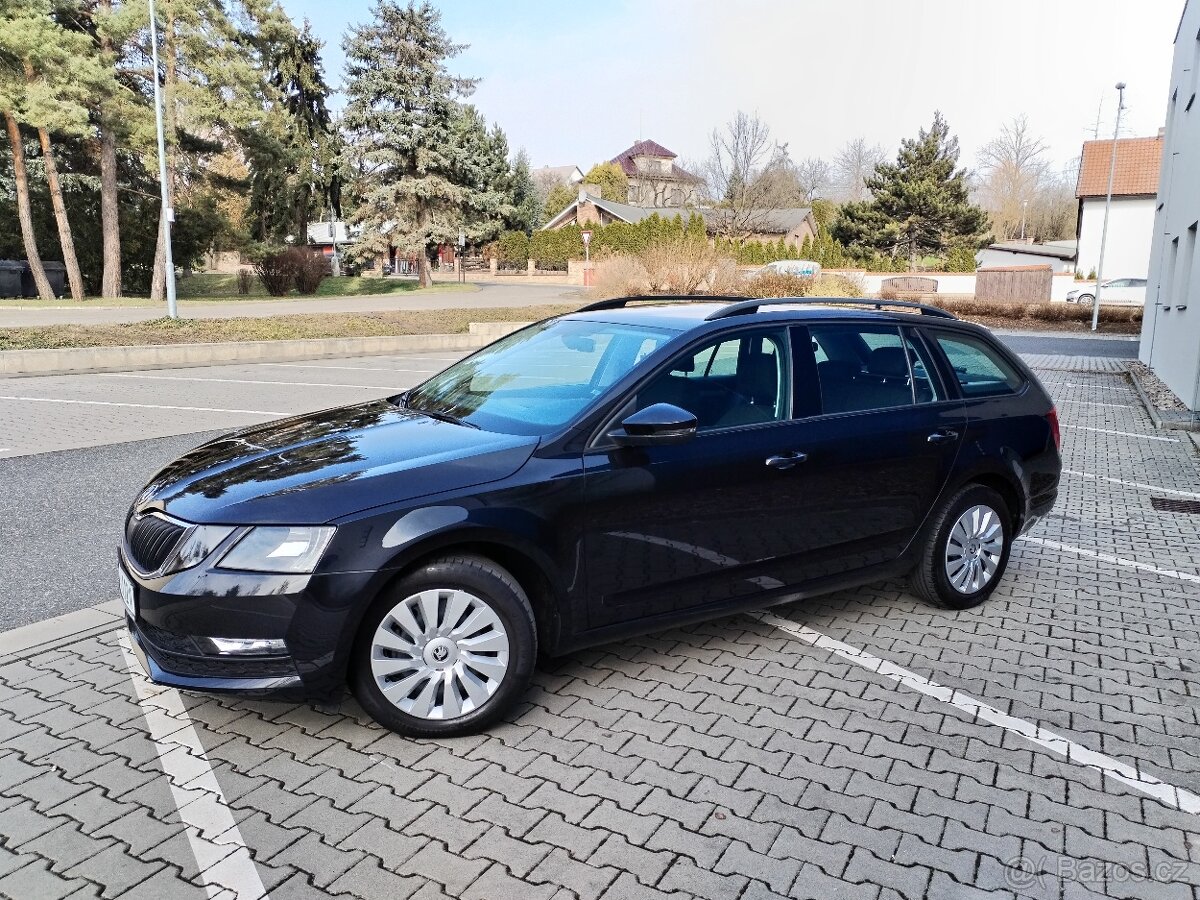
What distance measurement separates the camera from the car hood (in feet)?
11.0

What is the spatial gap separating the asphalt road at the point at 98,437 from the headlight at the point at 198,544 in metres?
1.94

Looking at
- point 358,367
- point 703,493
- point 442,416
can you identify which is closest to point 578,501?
point 703,493

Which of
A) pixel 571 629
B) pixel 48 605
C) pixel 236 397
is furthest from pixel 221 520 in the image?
pixel 236 397

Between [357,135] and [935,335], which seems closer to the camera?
[935,335]

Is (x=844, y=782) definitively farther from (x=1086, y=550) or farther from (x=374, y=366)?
(x=374, y=366)

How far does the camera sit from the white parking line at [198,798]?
109 inches

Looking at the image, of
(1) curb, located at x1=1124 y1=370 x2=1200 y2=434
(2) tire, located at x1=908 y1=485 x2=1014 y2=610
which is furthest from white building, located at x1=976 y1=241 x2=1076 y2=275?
(2) tire, located at x1=908 y1=485 x2=1014 y2=610

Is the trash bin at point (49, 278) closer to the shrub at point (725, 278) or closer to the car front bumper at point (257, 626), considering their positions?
the shrub at point (725, 278)

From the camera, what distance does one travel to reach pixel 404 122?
1847 inches

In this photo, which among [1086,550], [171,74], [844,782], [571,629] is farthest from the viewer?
[171,74]

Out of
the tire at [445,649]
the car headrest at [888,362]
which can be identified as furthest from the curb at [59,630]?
the car headrest at [888,362]

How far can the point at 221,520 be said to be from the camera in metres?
3.31

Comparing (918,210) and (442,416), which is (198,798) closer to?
(442,416)

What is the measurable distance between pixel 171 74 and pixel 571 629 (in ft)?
111
